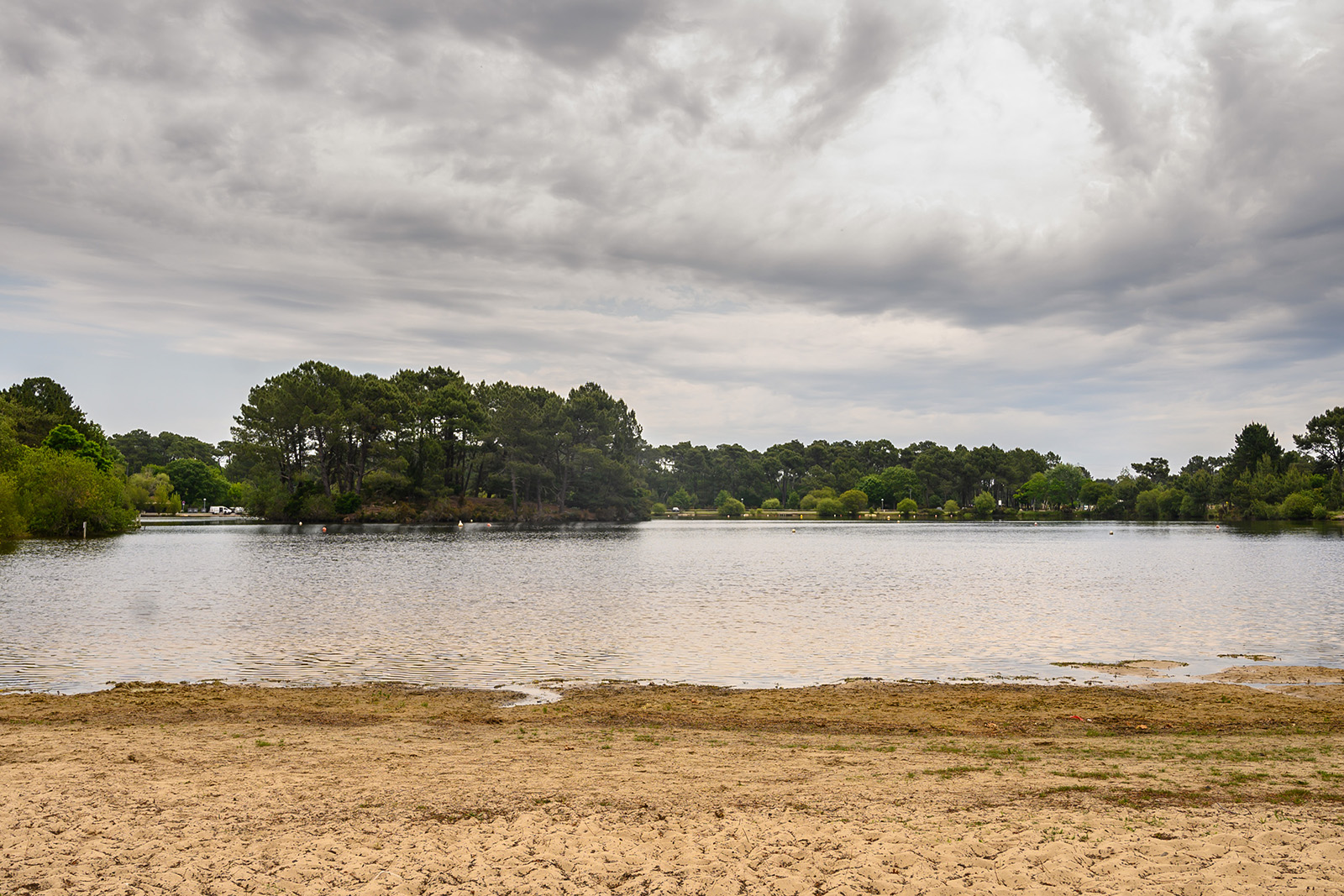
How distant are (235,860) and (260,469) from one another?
4944 inches

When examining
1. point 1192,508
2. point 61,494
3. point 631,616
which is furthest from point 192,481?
point 1192,508

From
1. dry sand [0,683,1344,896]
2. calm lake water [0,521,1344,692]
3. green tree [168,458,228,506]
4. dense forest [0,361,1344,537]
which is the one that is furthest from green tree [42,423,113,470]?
dry sand [0,683,1344,896]

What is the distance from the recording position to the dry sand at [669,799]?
284 inches

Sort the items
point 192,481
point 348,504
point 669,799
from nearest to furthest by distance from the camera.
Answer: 1. point 669,799
2. point 348,504
3. point 192,481

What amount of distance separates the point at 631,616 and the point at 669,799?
69.4ft

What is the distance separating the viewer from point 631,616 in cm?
3027

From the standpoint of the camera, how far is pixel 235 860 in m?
7.48

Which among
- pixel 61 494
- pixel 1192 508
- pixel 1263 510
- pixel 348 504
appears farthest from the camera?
pixel 1192 508

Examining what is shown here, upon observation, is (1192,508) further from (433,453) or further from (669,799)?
(669,799)

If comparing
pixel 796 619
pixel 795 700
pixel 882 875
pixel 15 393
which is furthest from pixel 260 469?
pixel 882 875

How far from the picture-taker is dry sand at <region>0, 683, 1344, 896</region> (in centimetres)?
722

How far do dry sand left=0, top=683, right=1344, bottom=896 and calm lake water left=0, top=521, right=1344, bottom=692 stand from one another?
542 cm

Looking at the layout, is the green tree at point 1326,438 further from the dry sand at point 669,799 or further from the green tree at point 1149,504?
the dry sand at point 669,799

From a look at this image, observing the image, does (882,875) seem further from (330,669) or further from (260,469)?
(260,469)
